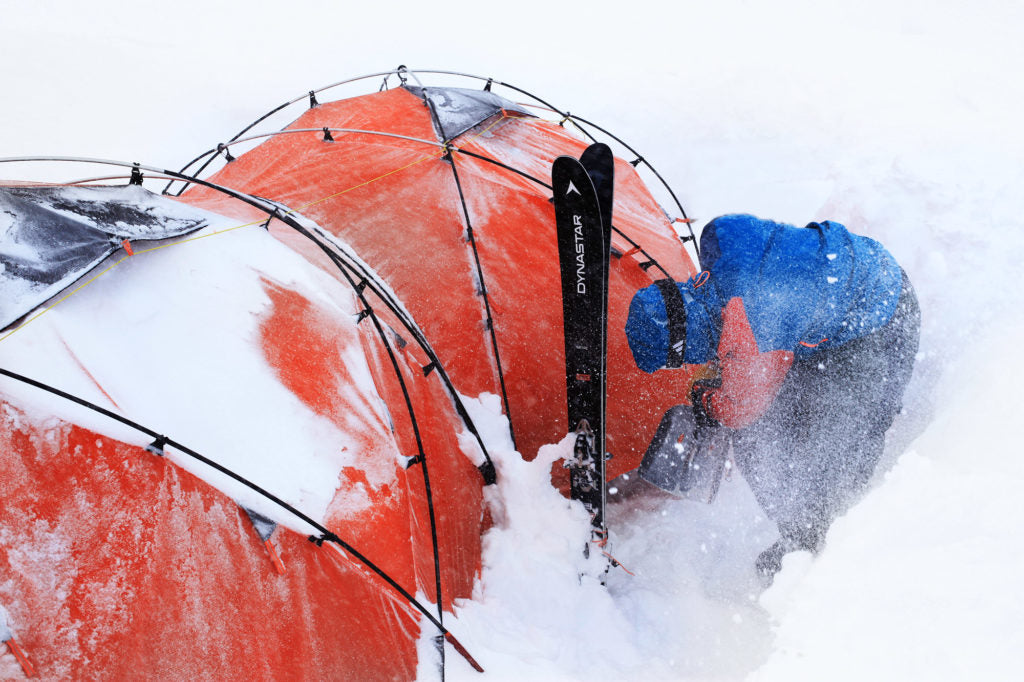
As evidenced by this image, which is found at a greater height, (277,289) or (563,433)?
(277,289)

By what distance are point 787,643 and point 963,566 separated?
2.74 ft

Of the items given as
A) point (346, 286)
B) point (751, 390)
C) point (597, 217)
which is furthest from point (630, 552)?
point (346, 286)

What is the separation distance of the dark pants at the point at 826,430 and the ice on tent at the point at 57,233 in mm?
2882

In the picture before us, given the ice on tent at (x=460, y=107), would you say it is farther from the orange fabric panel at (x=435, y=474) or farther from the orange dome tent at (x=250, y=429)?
the orange fabric panel at (x=435, y=474)

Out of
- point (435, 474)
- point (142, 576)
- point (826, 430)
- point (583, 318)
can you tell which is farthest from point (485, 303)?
point (142, 576)

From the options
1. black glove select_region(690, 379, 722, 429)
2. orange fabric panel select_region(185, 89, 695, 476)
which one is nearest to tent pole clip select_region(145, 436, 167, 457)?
orange fabric panel select_region(185, 89, 695, 476)

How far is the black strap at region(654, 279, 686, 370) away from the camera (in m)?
2.95

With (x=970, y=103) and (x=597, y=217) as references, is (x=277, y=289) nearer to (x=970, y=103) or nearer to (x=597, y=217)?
(x=597, y=217)

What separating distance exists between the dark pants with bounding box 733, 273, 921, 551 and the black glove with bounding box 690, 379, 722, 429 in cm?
17

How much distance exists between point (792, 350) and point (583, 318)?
1.00m

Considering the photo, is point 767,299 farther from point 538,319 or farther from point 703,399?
point 538,319

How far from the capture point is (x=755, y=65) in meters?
7.93

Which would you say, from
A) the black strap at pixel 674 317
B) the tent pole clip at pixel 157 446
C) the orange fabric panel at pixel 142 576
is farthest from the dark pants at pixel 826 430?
the tent pole clip at pixel 157 446

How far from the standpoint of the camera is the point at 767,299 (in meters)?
2.92
